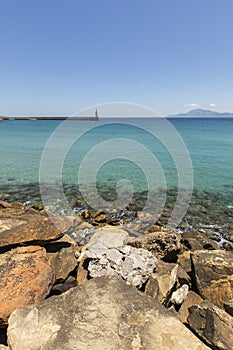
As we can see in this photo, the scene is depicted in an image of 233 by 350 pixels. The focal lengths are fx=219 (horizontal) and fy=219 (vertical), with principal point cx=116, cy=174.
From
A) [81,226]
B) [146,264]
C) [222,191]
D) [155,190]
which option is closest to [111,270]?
[146,264]

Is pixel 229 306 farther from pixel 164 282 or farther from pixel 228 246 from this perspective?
pixel 228 246

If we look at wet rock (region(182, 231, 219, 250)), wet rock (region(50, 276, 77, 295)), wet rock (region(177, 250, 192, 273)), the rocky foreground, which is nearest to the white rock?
the rocky foreground

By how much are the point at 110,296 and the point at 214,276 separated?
226cm

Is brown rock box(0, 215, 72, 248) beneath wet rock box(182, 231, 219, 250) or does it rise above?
above

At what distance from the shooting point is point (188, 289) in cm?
446

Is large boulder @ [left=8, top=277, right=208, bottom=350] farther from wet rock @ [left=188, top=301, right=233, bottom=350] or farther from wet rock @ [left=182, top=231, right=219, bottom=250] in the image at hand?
wet rock @ [left=182, top=231, right=219, bottom=250]

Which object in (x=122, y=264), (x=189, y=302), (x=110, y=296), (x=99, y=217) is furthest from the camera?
(x=99, y=217)

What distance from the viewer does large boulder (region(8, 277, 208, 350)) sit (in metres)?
2.71

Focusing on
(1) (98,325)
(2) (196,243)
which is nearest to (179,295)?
(1) (98,325)

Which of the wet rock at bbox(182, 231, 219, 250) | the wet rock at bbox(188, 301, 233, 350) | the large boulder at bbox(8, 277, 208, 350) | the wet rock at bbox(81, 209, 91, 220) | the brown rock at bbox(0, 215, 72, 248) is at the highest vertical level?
the brown rock at bbox(0, 215, 72, 248)

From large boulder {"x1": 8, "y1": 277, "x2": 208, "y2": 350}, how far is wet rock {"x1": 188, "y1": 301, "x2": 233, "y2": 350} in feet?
0.80

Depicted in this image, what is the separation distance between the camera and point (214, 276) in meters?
4.38

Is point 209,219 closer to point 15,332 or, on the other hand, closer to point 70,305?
point 70,305

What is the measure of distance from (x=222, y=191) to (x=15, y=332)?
14.7 m
